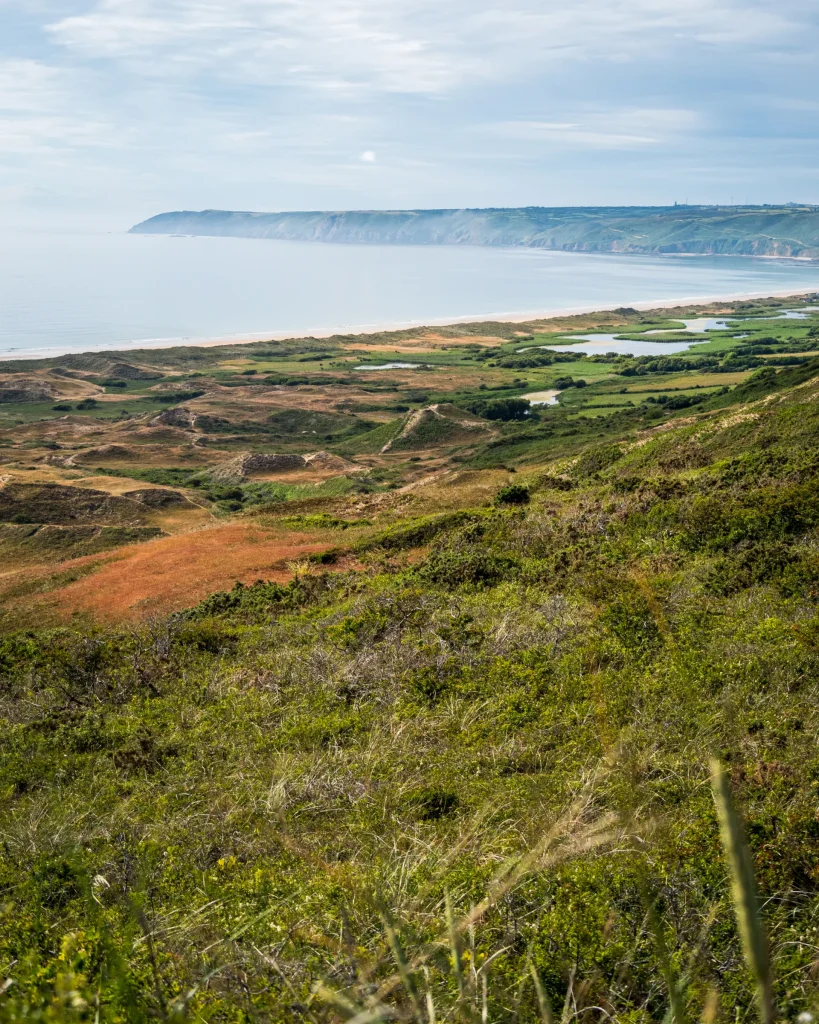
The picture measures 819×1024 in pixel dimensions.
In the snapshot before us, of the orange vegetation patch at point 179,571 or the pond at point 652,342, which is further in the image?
the pond at point 652,342

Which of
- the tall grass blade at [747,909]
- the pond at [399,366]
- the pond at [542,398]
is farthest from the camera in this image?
the pond at [399,366]

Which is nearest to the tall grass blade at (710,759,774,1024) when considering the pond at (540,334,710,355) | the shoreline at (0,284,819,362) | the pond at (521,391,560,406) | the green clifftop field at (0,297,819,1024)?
the green clifftop field at (0,297,819,1024)

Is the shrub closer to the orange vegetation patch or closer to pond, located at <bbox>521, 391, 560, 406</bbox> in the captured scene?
the orange vegetation patch

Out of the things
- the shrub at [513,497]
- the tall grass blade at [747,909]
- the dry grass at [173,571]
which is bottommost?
the dry grass at [173,571]

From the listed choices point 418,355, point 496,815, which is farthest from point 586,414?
point 496,815

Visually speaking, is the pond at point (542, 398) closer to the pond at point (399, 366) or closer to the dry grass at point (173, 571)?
the pond at point (399, 366)

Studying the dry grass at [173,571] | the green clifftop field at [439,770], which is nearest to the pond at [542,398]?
the green clifftop field at [439,770]
